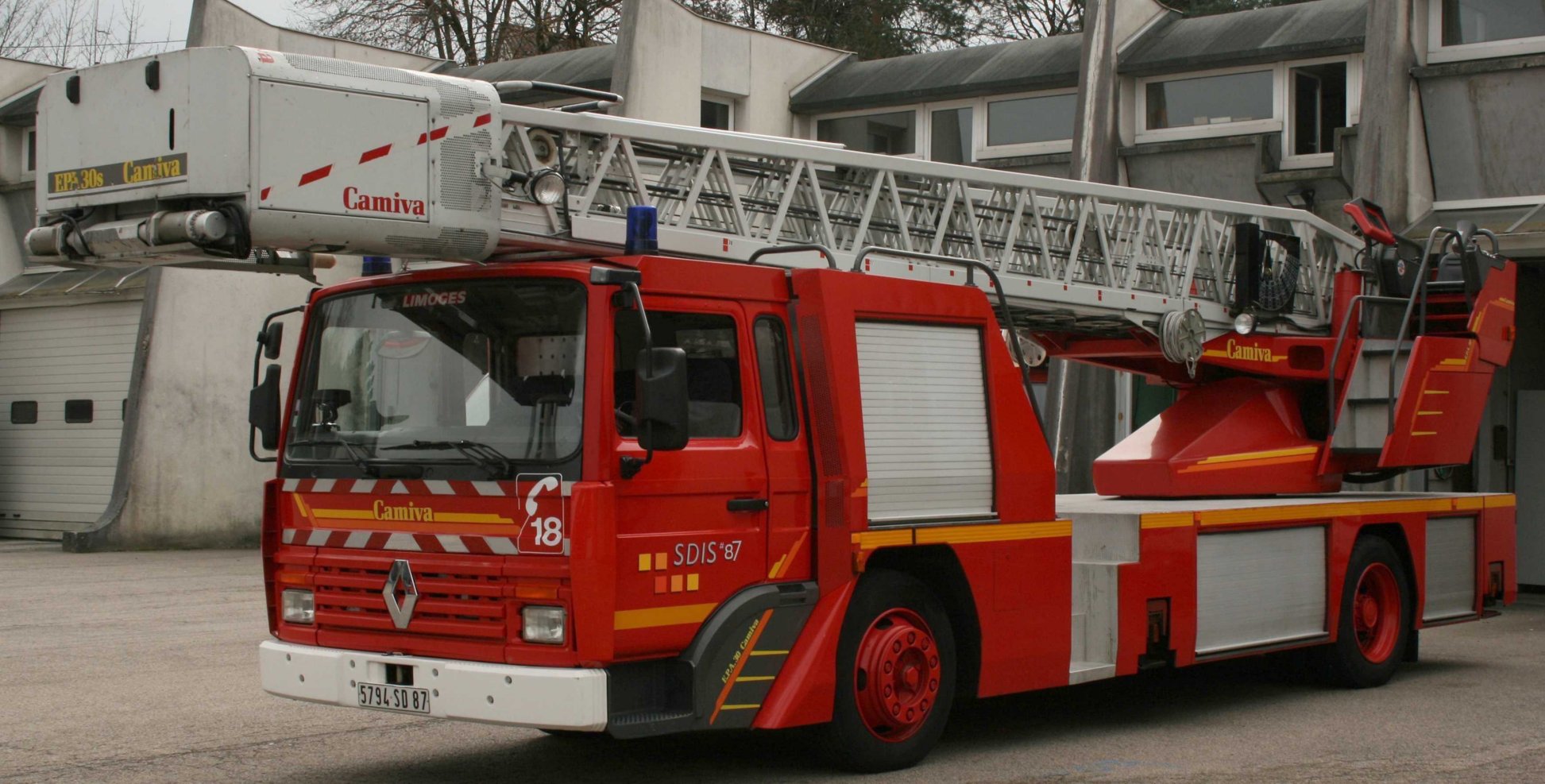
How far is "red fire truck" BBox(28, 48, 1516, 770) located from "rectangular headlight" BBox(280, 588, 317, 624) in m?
0.02

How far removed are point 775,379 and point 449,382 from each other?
1.45 metres

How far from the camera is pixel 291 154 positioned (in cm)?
666

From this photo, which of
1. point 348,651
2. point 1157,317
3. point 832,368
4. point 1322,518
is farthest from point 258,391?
point 1322,518

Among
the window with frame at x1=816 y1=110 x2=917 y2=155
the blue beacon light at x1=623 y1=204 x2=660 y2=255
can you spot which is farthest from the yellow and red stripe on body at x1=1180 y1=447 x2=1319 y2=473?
the window with frame at x1=816 y1=110 x2=917 y2=155

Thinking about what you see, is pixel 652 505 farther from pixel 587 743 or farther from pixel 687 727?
pixel 587 743

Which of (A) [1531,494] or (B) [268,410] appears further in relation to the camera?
(A) [1531,494]

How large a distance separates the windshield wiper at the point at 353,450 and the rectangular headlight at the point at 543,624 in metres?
0.98

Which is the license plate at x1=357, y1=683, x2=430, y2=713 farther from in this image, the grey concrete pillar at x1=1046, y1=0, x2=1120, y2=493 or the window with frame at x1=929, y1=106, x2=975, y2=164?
the window with frame at x1=929, y1=106, x2=975, y2=164

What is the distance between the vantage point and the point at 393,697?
22.8ft

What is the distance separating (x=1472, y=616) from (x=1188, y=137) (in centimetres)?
917

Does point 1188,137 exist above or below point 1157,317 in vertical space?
above

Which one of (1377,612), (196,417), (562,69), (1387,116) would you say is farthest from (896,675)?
(562,69)

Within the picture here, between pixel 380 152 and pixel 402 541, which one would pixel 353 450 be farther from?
pixel 380 152

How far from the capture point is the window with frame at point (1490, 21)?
16.9 meters
